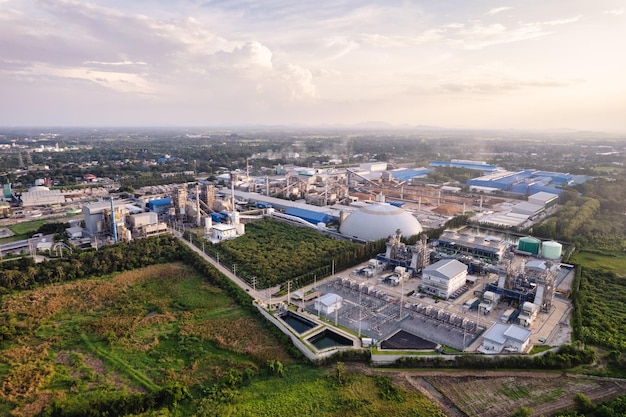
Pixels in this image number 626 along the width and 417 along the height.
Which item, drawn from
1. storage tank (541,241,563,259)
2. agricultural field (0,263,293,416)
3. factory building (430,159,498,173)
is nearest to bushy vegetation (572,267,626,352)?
storage tank (541,241,563,259)

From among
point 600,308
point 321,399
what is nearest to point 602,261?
point 600,308

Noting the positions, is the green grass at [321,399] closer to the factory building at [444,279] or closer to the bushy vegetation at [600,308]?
the factory building at [444,279]

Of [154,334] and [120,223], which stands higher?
[120,223]

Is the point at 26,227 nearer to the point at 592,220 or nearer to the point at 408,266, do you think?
the point at 408,266

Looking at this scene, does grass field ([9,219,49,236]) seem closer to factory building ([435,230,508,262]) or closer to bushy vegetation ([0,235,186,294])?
bushy vegetation ([0,235,186,294])

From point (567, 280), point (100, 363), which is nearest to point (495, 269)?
point (567, 280)

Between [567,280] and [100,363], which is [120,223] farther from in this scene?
[567,280]
